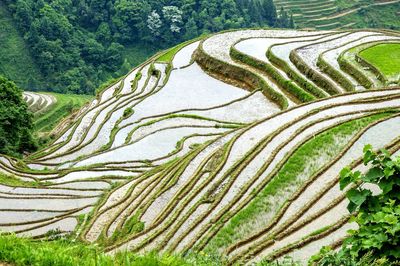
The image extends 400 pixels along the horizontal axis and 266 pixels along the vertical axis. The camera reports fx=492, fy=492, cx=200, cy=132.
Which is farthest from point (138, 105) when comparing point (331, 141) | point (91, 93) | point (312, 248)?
point (91, 93)

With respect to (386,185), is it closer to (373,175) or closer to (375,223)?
(373,175)

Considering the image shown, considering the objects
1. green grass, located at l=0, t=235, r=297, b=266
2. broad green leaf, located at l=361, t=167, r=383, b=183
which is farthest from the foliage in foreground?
green grass, located at l=0, t=235, r=297, b=266

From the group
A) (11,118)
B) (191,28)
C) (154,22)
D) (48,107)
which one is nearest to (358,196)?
(11,118)

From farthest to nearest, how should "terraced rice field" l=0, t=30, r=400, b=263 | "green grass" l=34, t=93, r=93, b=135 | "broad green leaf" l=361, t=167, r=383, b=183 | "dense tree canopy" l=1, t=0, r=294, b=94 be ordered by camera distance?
"dense tree canopy" l=1, t=0, r=294, b=94, "green grass" l=34, t=93, r=93, b=135, "terraced rice field" l=0, t=30, r=400, b=263, "broad green leaf" l=361, t=167, r=383, b=183

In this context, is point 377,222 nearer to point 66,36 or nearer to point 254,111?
point 254,111

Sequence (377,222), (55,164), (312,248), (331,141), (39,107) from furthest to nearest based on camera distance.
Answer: (39,107) < (55,164) < (331,141) < (312,248) < (377,222)

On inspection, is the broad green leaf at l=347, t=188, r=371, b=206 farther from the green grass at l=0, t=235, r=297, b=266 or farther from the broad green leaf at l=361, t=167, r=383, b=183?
the green grass at l=0, t=235, r=297, b=266
